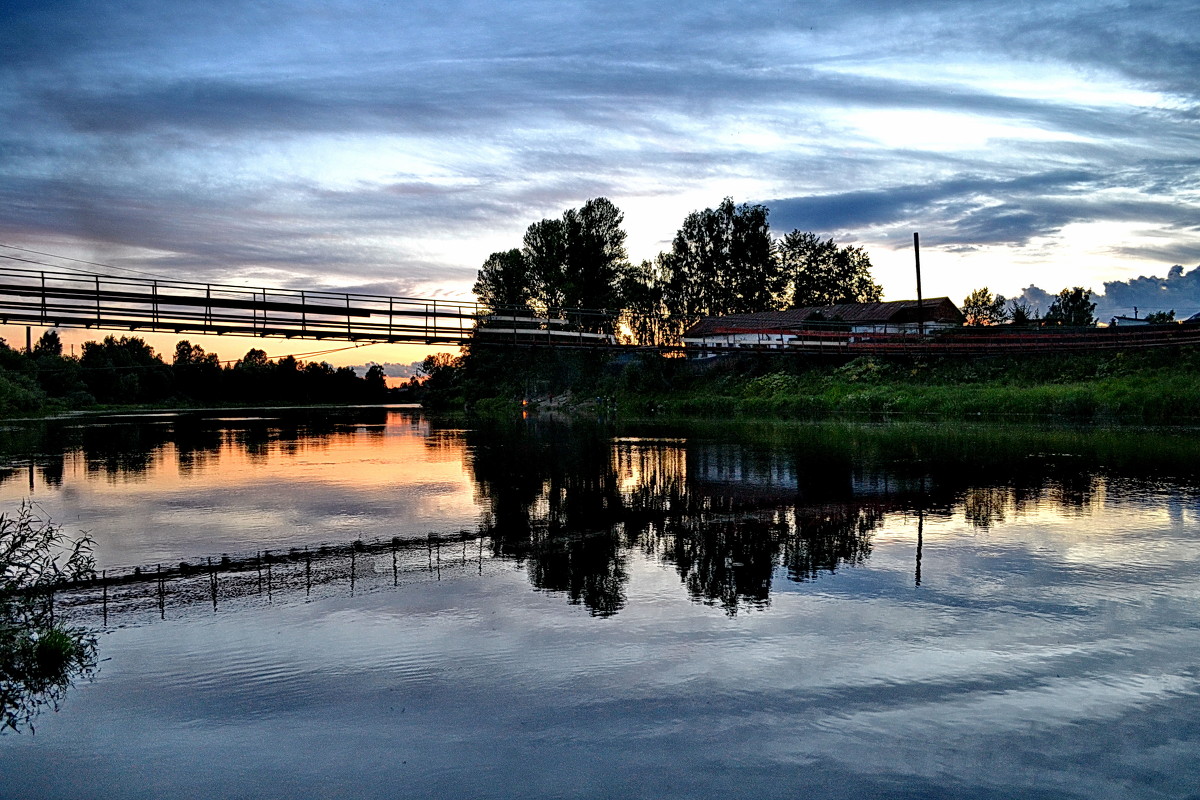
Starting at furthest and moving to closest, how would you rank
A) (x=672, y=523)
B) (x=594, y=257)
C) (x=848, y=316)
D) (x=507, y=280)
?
1. (x=507, y=280)
2. (x=594, y=257)
3. (x=848, y=316)
4. (x=672, y=523)

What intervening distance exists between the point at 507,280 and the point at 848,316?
46.6 metres

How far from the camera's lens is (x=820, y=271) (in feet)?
386

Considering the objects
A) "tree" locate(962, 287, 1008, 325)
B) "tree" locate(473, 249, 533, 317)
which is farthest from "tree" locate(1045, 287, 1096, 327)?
"tree" locate(473, 249, 533, 317)

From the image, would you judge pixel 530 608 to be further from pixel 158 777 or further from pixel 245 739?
pixel 158 777

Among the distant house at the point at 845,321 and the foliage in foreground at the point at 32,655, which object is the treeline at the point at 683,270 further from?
the foliage in foreground at the point at 32,655

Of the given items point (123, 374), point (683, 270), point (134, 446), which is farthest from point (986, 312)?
point (123, 374)

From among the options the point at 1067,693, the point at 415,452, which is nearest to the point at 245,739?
the point at 1067,693

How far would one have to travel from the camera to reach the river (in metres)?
8.45

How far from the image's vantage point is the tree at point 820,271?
384 feet

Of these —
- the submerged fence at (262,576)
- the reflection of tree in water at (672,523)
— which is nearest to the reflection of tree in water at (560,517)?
the reflection of tree in water at (672,523)

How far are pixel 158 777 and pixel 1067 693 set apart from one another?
9.83 m

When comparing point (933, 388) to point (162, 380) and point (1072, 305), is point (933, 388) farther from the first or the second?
point (162, 380)

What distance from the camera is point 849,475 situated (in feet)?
104

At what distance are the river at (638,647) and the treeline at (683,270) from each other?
80899 mm
